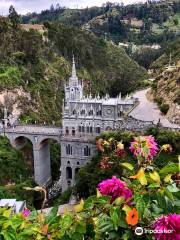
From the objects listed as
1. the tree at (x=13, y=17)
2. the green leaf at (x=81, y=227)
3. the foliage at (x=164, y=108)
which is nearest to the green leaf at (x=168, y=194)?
the green leaf at (x=81, y=227)

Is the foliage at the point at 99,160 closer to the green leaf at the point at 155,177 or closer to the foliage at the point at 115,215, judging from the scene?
the foliage at the point at 115,215

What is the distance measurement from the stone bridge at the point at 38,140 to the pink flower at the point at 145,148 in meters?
46.6

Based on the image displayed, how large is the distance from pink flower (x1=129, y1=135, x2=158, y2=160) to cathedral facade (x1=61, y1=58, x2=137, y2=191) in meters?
42.5

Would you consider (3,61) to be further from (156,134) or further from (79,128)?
(156,134)

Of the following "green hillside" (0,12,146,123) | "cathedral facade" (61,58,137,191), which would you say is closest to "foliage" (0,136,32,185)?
"cathedral facade" (61,58,137,191)

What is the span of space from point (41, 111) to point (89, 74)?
113 ft

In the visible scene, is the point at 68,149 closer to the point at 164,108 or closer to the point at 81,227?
the point at 164,108

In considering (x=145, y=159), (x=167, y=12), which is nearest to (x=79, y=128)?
(x=145, y=159)

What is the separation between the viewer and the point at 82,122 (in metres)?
51.3

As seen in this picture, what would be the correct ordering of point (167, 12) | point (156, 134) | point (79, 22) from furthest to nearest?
1. point (79, 22)
2. point (167, 12)
3. point (156, 134)

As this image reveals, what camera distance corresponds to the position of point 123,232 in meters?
4.95

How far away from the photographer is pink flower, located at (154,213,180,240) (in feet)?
14.6

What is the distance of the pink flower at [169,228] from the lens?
444 cm

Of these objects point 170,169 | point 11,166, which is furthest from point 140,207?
point 11,166
